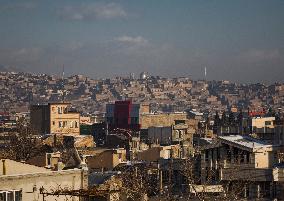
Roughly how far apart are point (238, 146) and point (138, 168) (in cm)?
851

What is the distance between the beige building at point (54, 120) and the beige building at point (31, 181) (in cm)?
7222

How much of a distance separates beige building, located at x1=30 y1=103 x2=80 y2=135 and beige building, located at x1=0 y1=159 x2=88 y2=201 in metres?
72.2

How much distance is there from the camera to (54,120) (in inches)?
3740

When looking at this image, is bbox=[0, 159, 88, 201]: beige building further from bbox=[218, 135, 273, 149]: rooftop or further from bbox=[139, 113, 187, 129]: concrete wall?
bbox=[139, 113, 187, 129]: concrete wall

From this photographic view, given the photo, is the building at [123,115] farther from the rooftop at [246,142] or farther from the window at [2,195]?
the window at [2,195]

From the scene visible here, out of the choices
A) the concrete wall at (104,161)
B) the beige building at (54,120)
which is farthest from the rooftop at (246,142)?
the beige building at (54,120)

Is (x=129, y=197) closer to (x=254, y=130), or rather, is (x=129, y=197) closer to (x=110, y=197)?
(x=110, y=197)

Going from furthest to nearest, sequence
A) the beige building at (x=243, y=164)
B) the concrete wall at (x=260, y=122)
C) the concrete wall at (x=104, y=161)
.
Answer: the concrete wall at (x=260, y=122)
the concrete wall at (x=104, y=161)
the beige building at (x=243, y=164)

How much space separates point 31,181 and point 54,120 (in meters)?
75.4

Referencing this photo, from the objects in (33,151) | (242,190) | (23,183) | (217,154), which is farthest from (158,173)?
(33,151)

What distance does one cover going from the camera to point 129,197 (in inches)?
1027

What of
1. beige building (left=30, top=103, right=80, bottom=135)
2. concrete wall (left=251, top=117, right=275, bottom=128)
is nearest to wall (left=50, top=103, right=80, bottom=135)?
beige building (left=30, top=103, right=80, bottom=135)

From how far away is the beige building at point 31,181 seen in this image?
1950 cm

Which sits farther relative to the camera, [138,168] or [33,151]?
[33,151]
